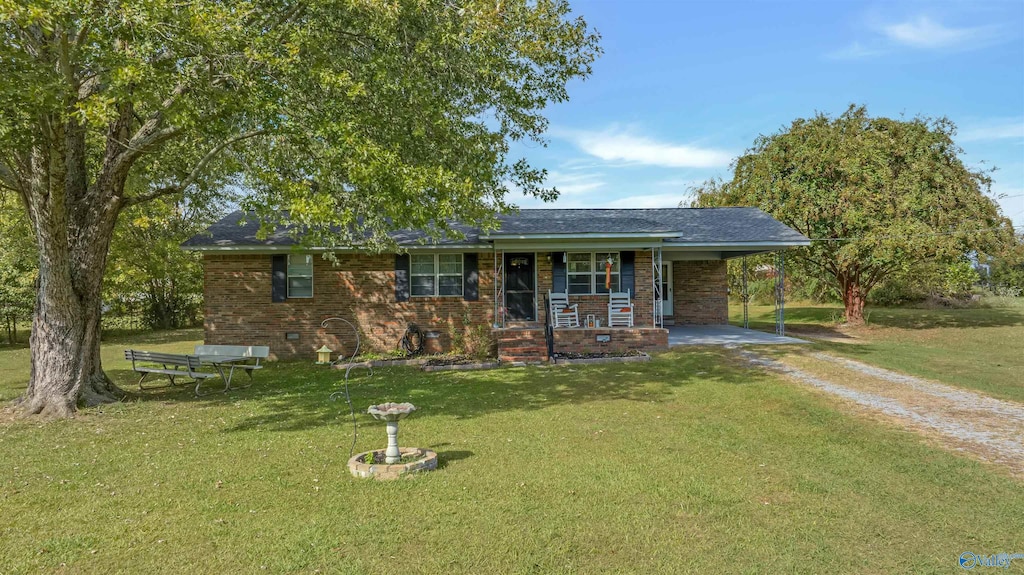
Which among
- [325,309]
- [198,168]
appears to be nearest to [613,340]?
[325,309]

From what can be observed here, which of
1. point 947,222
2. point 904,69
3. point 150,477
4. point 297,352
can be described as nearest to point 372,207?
point 150,477

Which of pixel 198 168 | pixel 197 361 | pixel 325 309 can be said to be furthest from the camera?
pixel 325 309

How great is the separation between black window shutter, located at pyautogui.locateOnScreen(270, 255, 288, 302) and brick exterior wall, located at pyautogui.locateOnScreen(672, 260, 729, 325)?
1227 centimetres

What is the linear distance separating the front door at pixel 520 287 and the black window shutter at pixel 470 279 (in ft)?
3.06

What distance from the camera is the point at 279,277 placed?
15172 mm

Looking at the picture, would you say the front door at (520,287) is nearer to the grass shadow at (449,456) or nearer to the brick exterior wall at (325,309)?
the brick exterior wall at (325,309)

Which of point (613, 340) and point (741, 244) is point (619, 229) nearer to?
point (613, 340)

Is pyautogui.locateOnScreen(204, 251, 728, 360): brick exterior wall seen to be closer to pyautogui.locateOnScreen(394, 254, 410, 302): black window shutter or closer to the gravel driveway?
pyautogui.locateOnScreen(394, 254, 410, 302): black window shutter

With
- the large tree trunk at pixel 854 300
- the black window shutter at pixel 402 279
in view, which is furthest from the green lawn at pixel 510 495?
the large tree trunk at pixel 854 300

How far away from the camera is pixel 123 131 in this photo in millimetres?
9344

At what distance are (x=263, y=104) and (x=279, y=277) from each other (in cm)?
870

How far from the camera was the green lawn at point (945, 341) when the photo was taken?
36.0 ft

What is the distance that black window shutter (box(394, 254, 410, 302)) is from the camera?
15.3 meters

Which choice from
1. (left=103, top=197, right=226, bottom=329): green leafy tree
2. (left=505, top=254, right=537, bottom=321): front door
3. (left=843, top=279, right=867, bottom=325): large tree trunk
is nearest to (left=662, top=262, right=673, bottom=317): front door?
(left=505, top=254, right=537, bottom=321): front door
